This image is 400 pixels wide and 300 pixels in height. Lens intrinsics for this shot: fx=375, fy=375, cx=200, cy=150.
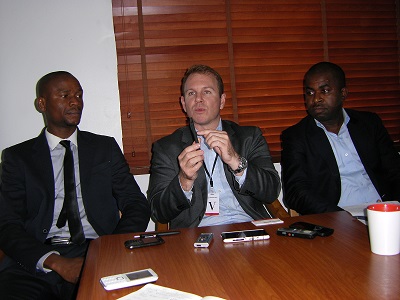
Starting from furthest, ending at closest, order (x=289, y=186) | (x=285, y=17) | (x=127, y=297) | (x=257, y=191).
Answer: (x=285, y=17) < (x=289, y=186) < (x=257, y=191) < (x=127, y=297)

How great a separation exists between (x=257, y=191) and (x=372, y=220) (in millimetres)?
776

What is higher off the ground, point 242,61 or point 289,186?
point 242,61

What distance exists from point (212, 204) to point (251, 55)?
1.59 meters

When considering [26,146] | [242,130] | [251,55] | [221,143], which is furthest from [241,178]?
[251,55]

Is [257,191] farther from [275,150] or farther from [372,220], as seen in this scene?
[275,150]

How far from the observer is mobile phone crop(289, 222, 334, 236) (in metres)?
1.41

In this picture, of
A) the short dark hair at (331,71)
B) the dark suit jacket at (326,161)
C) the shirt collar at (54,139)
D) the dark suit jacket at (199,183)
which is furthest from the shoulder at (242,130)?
the shirt collar at (54,139)

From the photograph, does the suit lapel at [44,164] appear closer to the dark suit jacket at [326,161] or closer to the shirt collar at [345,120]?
the dark suit jacket at [326,161]

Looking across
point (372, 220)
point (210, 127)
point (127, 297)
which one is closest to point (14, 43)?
point (210, 127)

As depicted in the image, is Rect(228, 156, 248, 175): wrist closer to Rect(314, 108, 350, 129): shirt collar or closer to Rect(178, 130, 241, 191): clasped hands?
Rect(178, 130, 241, 191): clasped hands

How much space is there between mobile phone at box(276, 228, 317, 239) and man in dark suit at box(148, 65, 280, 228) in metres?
0.50

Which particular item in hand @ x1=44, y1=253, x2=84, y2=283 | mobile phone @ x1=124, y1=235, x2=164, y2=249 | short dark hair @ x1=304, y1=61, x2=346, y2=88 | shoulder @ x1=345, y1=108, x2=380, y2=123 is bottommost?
hand @ x1=44, y1=253, x2=84, y2=283

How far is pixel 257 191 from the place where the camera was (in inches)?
77.4

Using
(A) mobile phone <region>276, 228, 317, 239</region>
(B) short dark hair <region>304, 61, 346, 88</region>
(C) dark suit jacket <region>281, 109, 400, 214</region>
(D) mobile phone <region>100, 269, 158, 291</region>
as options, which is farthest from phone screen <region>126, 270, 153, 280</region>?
(B) short dark hair <region>304, 61, 346, 88</region>
